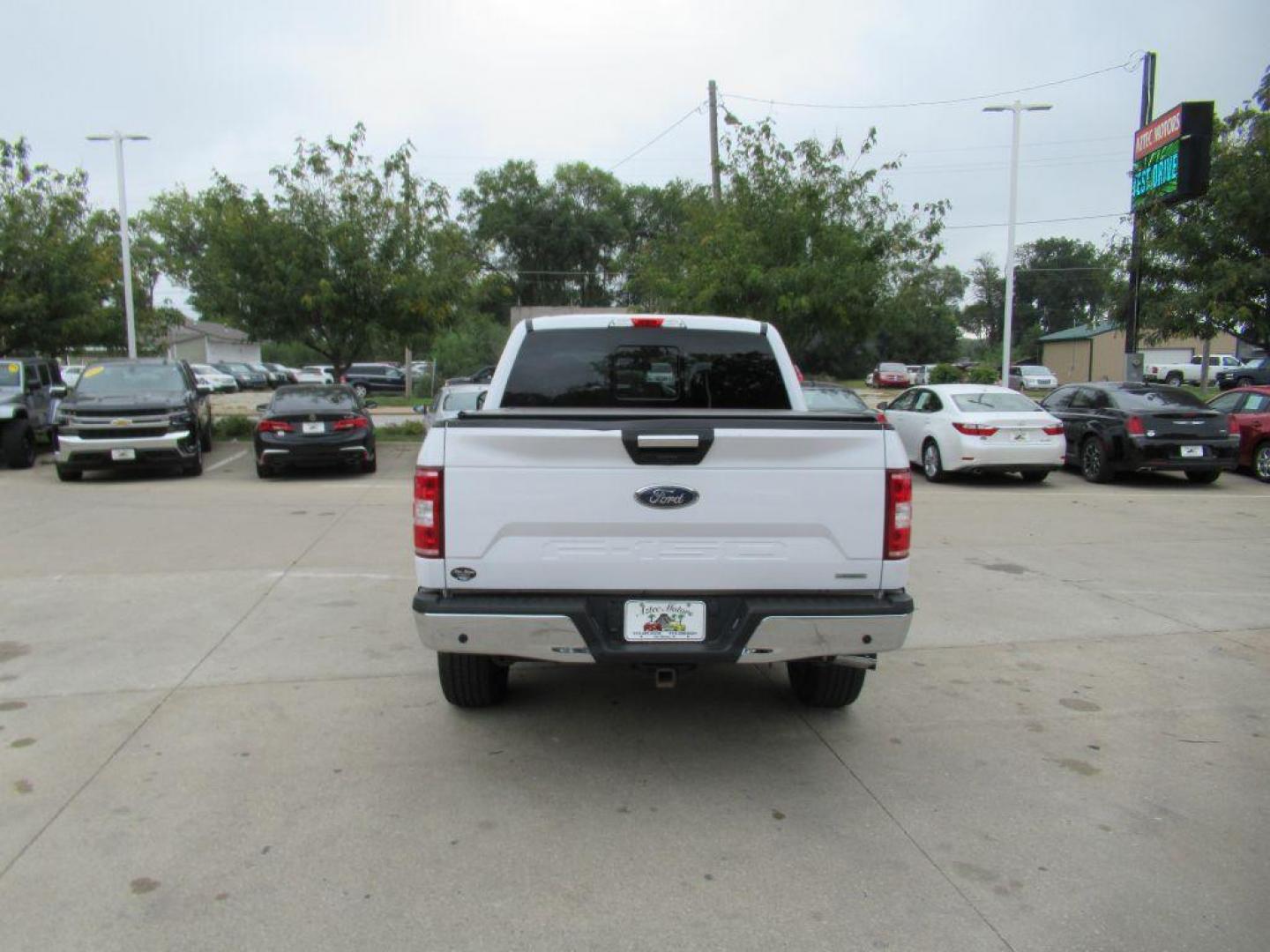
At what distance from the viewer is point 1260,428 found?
15016mm

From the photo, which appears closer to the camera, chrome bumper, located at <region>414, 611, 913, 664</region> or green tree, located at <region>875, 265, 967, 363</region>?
chrome bumper, located at <region>414, 611, 913, 664</region>

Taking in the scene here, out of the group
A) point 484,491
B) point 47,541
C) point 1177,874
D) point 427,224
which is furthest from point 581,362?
point 427,224

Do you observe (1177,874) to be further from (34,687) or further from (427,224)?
(427,224)

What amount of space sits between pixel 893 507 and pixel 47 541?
8936 mm

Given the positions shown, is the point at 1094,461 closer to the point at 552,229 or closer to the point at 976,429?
the point at 976,429

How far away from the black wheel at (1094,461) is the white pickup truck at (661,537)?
1206 centimetres

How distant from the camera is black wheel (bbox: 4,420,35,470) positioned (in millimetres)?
15867

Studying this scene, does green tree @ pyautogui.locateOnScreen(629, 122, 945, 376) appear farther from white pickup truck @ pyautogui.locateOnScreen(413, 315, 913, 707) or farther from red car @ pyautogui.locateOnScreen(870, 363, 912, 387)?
Result: red car @ pyautogui.locateOnScreen(870, 363, 912, 387)

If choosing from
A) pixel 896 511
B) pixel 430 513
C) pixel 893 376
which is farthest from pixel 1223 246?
pixel 893 376

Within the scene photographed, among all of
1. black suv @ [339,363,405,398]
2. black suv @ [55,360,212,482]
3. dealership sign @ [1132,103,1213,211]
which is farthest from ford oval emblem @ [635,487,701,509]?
black suv @ [339,363,405,398]

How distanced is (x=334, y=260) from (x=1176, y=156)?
15.7 metres

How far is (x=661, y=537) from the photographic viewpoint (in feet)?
12.7

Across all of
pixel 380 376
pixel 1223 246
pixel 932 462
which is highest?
pixel 1223 246

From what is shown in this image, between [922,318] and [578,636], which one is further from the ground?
[922,318]
